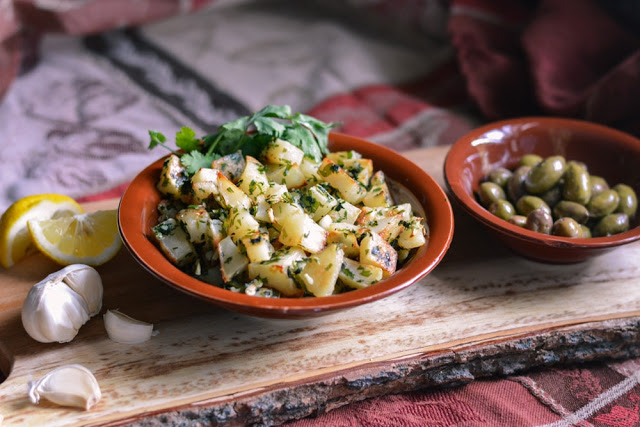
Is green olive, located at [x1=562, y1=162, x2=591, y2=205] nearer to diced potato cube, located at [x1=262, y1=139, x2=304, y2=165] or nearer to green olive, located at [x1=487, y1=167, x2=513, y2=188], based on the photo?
green olive, located at [x1=487, y1=167, x2=513, y2=188]

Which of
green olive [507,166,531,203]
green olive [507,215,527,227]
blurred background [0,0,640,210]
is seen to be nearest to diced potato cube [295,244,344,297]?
green olive [507,215,527,227]

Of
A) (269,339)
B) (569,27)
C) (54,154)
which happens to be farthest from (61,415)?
(569,27)

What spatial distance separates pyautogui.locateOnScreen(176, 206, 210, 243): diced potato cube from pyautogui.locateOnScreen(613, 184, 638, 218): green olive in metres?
0.97

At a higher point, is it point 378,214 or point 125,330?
point 378,214

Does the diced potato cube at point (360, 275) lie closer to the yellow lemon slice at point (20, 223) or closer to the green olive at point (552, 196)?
the green olive at point (552, 196)

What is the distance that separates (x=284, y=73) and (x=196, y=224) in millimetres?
1601

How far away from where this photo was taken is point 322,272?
114 cm

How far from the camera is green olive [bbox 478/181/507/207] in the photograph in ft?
4.97

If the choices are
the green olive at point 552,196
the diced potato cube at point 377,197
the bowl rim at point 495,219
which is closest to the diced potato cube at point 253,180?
the diced potato cube at point 377,197

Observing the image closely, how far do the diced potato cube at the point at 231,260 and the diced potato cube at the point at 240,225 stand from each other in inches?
0.7

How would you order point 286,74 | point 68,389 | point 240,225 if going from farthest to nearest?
point 286,74 < point 240,225 < point 68,389

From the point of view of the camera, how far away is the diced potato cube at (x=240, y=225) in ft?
3.91

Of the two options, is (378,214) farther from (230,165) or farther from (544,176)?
(544,176)

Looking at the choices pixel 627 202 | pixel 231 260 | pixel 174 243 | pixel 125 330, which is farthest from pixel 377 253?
pixel 627 202
